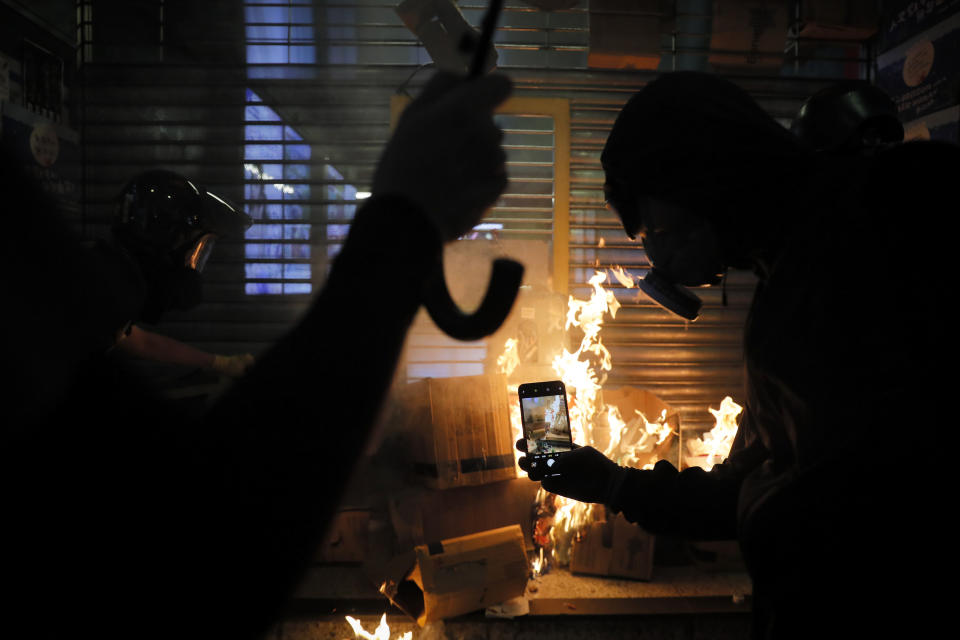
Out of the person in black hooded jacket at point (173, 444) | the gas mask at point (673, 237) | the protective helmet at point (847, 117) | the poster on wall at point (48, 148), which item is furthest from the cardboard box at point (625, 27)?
the person in black hooded jacket at point (173, 444)

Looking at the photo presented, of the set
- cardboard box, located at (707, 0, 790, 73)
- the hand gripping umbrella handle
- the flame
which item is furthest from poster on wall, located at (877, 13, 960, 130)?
the hand gripping umbrella handle

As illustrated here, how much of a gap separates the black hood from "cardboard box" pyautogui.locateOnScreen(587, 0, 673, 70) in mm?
3751

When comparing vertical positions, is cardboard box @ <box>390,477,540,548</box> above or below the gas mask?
below

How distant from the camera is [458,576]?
3398 millimetres

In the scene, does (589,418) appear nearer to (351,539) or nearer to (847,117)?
(351,539)

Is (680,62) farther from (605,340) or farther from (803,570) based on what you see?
(803,570)

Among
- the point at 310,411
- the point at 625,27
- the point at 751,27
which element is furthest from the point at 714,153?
the point at 751,27

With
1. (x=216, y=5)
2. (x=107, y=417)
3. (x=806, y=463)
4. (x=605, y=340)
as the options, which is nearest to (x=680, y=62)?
(x=605, y=340)

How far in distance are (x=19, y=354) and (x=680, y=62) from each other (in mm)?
6008

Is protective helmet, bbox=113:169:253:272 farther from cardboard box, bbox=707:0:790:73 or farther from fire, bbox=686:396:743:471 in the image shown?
cardboard box, bbox=707:0:790:73

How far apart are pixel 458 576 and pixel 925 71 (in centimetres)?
513

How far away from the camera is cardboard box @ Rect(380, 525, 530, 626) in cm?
334

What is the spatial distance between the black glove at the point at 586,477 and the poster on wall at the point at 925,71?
428cm

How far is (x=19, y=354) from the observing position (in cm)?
48
